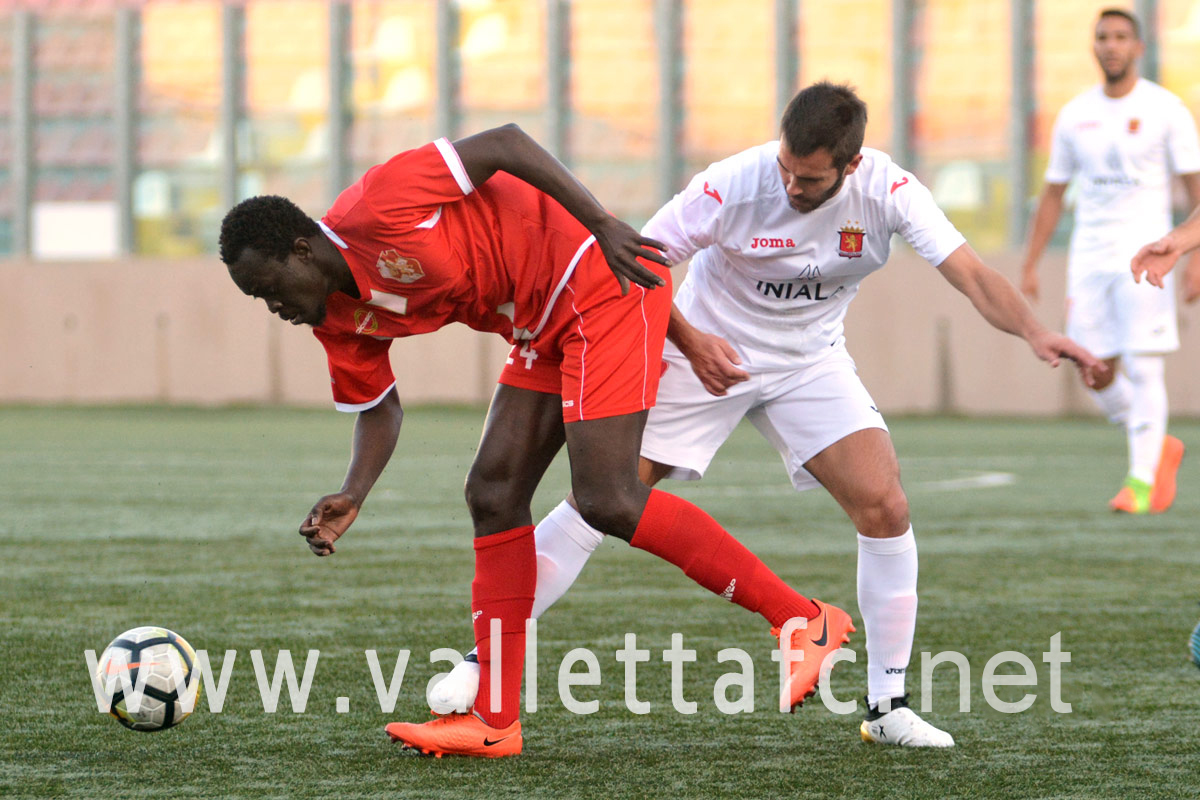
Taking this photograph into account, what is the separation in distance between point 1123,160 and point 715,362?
15.1 feet

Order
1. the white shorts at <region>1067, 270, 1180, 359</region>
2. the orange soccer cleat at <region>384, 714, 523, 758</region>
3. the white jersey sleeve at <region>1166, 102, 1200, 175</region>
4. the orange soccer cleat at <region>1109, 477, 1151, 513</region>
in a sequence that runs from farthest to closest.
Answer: the orange soccer cleat at <region>1109, 477, 1151, 513</region>, the white shorts at <region>1067, 270, 1180, 359</region>, the white jersey sleeve at <region>1166, 102, 1200, 175</region>, the orange soccer cleat at <region>384, 714, 523, 758</region>

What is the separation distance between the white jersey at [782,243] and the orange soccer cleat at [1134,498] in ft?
14.5

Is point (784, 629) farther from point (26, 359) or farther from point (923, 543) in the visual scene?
point (26, 359)

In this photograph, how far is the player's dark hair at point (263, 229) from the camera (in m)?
3.50

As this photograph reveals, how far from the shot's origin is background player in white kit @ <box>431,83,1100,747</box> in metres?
3.78

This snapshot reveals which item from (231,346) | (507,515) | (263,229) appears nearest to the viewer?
(263,229)

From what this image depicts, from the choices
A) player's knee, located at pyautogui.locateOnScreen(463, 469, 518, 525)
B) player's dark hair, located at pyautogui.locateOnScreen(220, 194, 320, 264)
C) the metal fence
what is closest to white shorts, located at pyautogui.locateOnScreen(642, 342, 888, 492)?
player's knee, located at pyautogui.locateOnScreen(463, 469, 518, 525)

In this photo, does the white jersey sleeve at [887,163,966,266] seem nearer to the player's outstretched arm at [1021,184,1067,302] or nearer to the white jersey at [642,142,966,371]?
the white jersey at [642,142,966,371]

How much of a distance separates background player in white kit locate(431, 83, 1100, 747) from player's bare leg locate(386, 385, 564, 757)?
4.5 inches

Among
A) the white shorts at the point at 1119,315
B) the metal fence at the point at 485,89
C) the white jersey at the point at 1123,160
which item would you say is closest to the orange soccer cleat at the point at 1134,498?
the white shorts at the point at 1119,315

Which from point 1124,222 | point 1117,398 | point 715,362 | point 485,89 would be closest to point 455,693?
point 715,362

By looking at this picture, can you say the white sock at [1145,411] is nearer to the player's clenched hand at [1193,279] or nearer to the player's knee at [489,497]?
the player's clenched hand at [1193,279]

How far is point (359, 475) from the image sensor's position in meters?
3.97

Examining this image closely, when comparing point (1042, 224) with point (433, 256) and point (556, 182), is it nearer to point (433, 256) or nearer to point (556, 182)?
point (556, 182)
